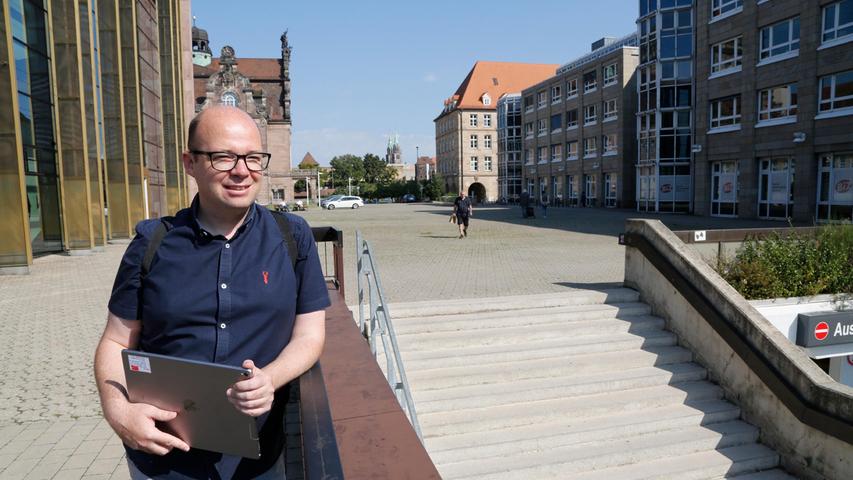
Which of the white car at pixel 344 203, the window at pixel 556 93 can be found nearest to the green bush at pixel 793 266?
the window at pixel 556 93

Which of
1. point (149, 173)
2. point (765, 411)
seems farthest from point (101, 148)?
point (765, 411)

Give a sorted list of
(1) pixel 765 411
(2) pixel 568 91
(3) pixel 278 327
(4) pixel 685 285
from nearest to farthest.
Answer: (3) pixel 278 327 → (1) pixel 765 411 → (4) pixel 685 285 → (2) pixel 568 91

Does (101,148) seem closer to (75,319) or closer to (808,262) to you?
(75,319)

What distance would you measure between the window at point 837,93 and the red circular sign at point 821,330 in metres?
20.5

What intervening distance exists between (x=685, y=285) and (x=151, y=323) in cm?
711

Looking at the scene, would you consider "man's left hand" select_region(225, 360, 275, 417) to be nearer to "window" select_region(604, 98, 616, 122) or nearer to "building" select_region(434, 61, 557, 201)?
"window" select_region(604, 98, 616, 122)

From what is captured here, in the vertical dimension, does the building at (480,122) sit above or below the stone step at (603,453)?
above

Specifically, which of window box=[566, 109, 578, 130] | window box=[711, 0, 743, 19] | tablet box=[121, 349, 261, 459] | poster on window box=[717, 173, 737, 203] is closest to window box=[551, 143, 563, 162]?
window box=[566, 109, 578, 130]

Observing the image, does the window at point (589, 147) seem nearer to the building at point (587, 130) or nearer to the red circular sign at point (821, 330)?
the building at point (587, 130)

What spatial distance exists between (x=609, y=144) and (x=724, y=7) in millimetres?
18158

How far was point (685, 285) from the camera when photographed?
297 inches

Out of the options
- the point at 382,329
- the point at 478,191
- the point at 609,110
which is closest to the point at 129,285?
the point at 382,329

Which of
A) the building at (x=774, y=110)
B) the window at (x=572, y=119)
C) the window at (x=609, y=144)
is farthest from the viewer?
the window at (x=572, y=119)

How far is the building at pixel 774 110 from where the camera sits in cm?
2419
